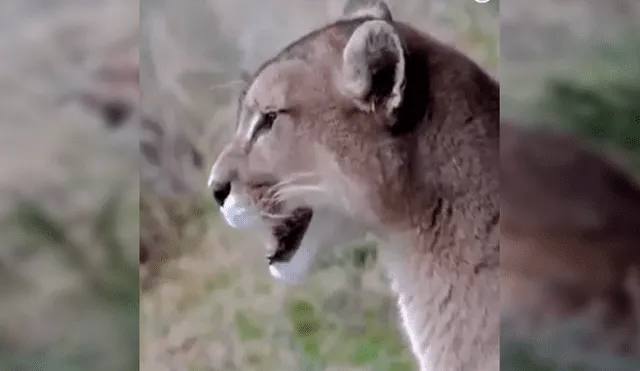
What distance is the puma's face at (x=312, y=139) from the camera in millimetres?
1215

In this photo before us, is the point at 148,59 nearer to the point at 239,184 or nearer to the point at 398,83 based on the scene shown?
the point at 239,184

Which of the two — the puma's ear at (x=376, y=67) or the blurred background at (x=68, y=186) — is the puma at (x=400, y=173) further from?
the blurred background at (x=68, y=186)

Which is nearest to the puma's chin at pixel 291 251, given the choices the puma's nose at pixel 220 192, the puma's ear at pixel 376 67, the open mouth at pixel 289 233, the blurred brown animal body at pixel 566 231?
the open mouth at pixel 289 233

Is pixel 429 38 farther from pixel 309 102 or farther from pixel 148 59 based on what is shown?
pixel 148 59

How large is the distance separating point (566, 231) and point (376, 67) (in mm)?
465

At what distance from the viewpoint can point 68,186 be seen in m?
1.26

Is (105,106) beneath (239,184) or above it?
above

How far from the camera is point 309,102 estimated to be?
4.05ft

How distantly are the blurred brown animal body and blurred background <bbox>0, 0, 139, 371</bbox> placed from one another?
0.70 meters

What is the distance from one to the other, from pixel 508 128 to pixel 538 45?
0.55 ft

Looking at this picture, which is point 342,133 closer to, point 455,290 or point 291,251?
point 291,251

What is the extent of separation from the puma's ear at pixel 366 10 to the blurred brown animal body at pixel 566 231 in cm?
31

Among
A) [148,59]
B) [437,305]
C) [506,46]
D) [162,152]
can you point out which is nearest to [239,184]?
[162,152]

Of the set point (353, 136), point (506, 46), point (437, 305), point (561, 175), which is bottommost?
point (437, 305)
